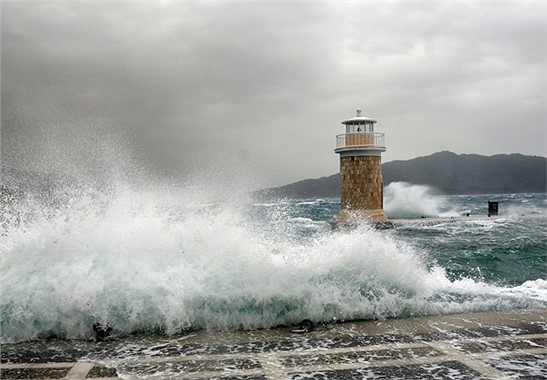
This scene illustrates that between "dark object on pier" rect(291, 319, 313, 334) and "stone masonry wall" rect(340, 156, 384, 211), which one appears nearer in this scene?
"dark object on pier" rect(291, 319, 313, 334)

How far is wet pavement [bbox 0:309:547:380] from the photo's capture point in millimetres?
3633

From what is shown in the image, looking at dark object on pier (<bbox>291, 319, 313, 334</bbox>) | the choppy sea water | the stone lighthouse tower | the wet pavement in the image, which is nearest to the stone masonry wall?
the stone lighthouse tower

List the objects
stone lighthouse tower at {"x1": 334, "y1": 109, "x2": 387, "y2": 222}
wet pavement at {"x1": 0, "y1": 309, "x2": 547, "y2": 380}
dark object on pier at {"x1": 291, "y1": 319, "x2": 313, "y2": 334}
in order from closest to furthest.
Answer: wet pavement at {"x1": 0, "y1": 309, "x2": 547, "y2": 380}, dark object on pier at {"x1": 291, "y1": 319, "x2": 313, "y2": 334}, stone lighthouse tower at {"x1": 334, "y1": 109, "x2": 387, "y2": 222}

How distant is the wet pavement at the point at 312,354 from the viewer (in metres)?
3.63

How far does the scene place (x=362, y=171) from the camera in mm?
19047

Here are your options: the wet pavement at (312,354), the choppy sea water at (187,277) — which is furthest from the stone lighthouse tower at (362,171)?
the wet pavement at (312,354)

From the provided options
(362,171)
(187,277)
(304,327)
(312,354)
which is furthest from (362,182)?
(312,354)

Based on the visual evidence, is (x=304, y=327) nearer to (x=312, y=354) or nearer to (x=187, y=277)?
(x=312, y=354)

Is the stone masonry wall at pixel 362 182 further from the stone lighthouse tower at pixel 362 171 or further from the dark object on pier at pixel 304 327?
the dark object on pier at pixel 304 327

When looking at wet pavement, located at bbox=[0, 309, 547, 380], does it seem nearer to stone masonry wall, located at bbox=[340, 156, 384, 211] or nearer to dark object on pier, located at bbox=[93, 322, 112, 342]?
dark object on pier, located at bbox=[93, 322, 112, 342]

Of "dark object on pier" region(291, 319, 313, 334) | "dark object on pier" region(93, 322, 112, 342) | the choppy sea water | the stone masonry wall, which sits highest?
the stone masonry wall

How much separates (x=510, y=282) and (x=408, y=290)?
3778 mm

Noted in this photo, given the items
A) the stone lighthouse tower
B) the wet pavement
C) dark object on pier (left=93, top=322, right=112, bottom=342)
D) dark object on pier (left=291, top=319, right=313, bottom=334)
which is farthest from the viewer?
the stone lighthouse tower

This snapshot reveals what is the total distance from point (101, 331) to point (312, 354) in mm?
2176
